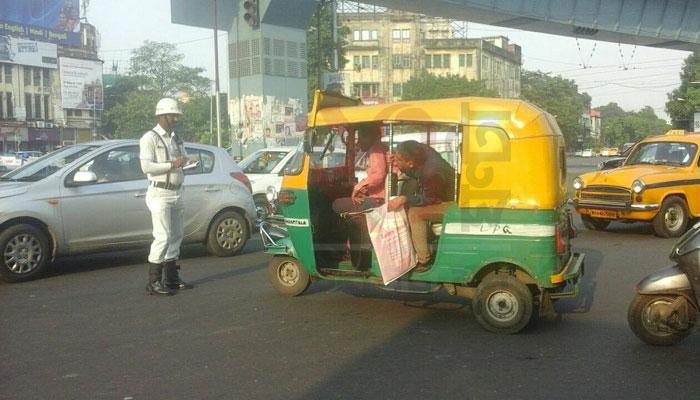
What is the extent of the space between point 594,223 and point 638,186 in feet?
5.54

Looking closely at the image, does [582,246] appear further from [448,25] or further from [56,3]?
[448,25]

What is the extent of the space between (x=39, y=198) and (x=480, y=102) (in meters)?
5.46

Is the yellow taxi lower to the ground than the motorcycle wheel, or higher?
higher

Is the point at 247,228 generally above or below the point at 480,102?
below

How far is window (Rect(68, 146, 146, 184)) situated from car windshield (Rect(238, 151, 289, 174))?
554 cm

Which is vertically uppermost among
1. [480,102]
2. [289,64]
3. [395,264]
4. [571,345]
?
[289,64]

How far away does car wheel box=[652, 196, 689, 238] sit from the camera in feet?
39.7

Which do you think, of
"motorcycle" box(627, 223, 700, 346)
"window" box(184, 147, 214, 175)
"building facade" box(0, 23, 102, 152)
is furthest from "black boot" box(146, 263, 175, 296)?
"building facade" box(0, 23, 102, 152)

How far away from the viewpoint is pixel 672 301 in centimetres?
538

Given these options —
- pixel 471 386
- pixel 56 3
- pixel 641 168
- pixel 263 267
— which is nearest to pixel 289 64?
pixel 641 168

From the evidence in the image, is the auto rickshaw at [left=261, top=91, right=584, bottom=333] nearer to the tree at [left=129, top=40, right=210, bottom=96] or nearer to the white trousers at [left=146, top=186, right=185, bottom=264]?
the white trousers at [left=146, top=186, right=185, bottom=264]

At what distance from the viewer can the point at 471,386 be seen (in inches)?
182

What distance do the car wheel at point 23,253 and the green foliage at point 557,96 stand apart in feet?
239

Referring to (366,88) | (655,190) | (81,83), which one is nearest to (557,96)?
(366,88)
